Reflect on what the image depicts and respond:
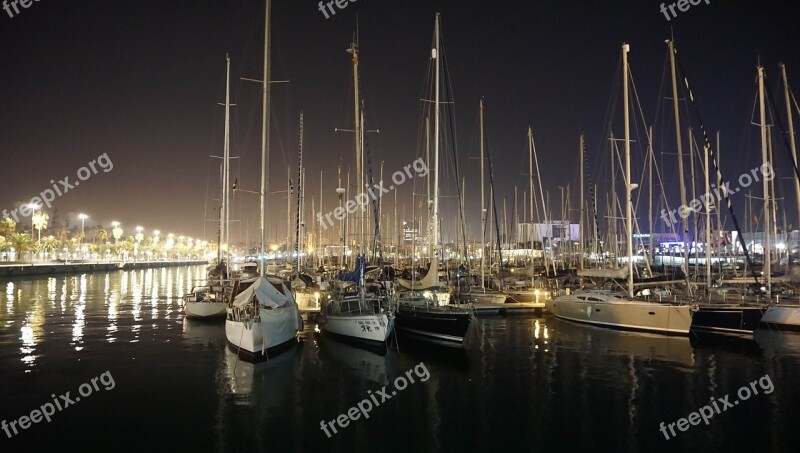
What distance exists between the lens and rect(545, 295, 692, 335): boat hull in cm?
2800

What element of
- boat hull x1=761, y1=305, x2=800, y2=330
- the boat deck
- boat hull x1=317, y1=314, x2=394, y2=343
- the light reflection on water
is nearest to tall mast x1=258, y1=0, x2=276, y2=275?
boat hull x1=317, y1=314, x2=394, y2=343

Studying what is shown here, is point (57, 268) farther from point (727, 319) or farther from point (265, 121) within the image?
point (727, 319)

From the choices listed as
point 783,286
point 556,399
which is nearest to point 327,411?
point 556,399

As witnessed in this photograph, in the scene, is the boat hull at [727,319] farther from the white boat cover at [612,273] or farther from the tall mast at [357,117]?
the tall mast at [357,117]

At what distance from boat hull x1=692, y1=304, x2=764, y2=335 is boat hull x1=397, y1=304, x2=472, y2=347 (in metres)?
14.7

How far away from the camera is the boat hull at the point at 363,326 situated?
2405 cm

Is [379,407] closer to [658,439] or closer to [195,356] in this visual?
[658,439]

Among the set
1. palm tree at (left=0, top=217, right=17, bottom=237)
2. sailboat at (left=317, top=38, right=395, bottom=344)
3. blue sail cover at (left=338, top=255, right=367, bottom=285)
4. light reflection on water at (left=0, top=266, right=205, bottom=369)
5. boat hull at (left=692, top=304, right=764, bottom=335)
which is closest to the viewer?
sailboat at (left=317, top=38, right=395, bottom=344)

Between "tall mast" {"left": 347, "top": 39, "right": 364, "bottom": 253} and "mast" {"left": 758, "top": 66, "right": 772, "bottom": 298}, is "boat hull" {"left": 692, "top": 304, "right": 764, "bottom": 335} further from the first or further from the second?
"tall mast" {"left": 347, "top": 39, "right": 364, "bottom": 253}

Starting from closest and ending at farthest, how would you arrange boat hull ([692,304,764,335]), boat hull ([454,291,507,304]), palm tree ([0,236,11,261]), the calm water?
the calm water < boat hull ([692,304,764,335]) < boat hull ([454,291,507,304]) < palm tree ([0,236,11,261])

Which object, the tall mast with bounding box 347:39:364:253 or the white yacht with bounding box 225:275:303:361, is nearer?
the white yacht with bounding box 225:275:303:361

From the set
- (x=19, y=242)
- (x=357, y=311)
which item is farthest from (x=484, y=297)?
(x=19, y=242)

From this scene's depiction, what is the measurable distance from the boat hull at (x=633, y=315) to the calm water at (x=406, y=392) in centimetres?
128

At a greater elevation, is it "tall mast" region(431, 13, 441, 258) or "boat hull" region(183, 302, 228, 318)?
"tall mast" region(431, 13, 441, 258)
